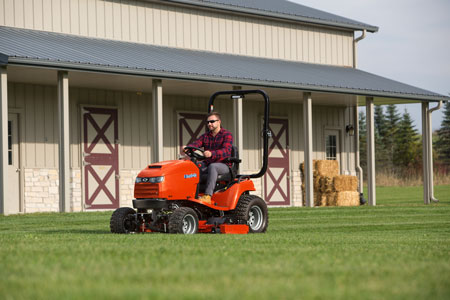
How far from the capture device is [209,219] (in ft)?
32.6

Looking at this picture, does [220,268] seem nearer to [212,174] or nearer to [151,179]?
[151,179]

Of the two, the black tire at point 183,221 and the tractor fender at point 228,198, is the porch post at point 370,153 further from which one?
the black tire at point 183,221

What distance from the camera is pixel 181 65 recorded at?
706 inches

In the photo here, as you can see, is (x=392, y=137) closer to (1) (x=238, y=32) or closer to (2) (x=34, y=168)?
(1) (x=238, y=32)

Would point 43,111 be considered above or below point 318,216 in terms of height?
above

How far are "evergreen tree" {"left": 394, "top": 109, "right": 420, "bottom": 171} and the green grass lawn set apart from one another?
51.8 metres

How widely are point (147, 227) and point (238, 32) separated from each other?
1303 centimetres

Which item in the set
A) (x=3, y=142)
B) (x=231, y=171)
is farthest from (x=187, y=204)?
(x=3, y=142)

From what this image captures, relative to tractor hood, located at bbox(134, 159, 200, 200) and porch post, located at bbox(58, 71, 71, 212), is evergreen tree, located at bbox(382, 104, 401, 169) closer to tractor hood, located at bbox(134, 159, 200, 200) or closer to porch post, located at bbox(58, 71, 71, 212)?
porch post, located at bbox(58, 71, 71, 212)

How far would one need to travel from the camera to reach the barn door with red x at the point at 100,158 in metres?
18.9

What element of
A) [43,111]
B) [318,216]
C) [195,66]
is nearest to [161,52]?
[195,66]

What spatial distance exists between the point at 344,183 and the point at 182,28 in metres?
6.13

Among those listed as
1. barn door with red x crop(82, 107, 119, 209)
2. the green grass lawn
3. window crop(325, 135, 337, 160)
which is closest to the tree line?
window crop(325, 135, 337, 160)

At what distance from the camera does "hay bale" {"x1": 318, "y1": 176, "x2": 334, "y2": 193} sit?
71.8ft
